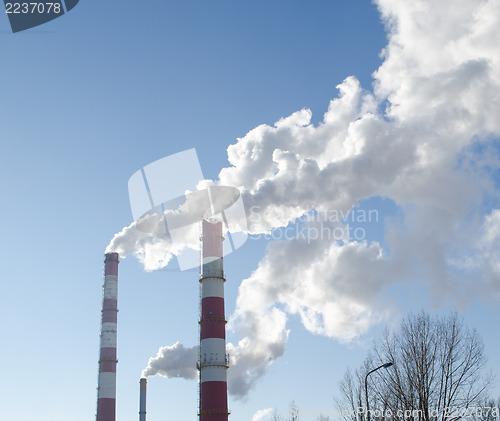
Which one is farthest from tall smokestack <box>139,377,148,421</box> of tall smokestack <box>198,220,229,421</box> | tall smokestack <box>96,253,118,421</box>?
tall smokestack <box>198,220,229,421</box>

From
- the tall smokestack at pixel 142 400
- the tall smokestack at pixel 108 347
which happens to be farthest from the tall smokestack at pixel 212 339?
the tall smokestack at pixel 108 347

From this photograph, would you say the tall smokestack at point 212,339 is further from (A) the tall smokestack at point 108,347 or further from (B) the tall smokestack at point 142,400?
(A) the tall smokestack at point 108,347

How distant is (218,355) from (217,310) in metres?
3.74

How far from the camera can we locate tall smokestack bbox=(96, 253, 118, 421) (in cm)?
5606

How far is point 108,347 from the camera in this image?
57.6m

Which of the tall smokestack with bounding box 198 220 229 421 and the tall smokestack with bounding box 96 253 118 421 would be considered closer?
the tall smokestack with bounding box 198 220 229 421

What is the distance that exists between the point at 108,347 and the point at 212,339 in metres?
17.0

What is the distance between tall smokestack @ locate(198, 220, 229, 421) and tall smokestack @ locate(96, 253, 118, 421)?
50.8 ft

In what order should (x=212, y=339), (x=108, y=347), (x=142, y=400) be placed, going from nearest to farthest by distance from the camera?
1. (x=212, y=339)
2. (x=142, y=400)
3. (x=108, y=347)

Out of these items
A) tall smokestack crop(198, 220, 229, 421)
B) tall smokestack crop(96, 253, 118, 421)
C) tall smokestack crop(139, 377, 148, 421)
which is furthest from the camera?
tall smokestack crop(139, 377, 148, 421)

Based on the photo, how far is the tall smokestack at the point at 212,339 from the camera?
4422cm

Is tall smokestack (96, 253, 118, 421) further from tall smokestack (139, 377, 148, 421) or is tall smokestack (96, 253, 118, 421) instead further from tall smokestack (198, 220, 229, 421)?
tall smokestack (198, 220, 229, 421)

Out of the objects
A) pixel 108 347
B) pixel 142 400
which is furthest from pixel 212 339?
pixel 108 347

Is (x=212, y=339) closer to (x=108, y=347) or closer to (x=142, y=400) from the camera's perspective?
(x=142, y=400)
